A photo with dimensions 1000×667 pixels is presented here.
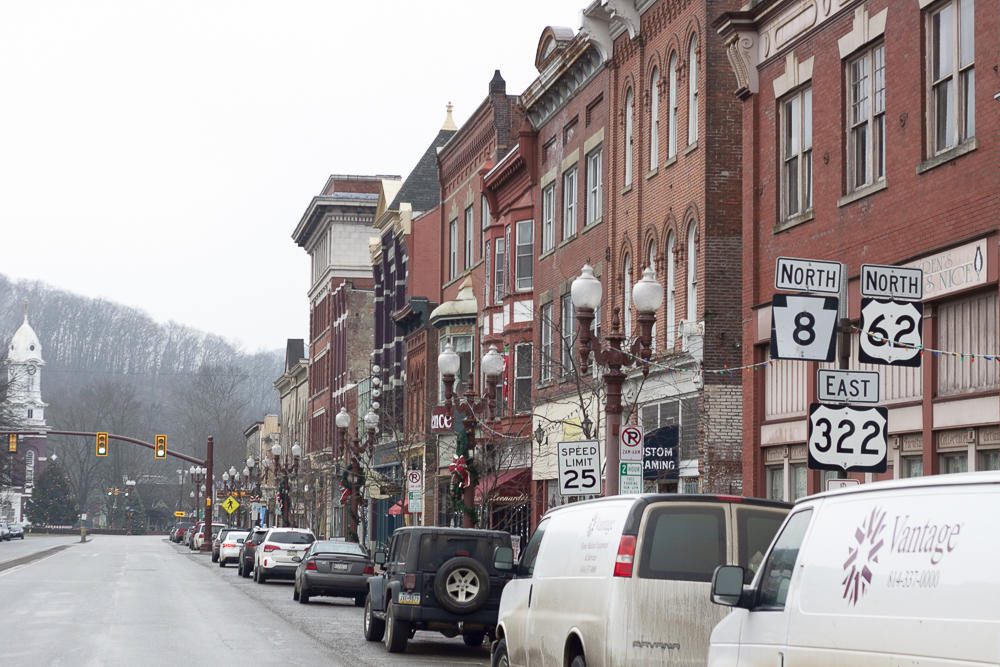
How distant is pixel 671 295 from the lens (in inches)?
1138

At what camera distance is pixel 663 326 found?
29.2 m

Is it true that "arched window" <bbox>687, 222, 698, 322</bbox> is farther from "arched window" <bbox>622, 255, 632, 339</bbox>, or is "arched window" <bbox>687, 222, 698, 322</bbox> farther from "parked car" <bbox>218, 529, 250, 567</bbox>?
"parked car" <bbox>218, 529, 250, 567</bbox>

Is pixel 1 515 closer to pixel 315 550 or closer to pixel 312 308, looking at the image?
pixel 312 308

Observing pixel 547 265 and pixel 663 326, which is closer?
pixel 663 326

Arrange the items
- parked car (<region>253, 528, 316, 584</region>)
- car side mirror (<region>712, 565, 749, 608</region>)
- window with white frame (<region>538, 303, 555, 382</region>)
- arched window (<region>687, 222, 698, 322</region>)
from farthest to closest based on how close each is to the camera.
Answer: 1. parked car (<region>253, 528, 316, 584</region>)
2. window with white frame (<region>538, 303, 555, 382</region>)
3. arched window (<region>687, 222, 698, 322</region>)
4. car side mirror (<region>712, 565, 749, 608</region>)

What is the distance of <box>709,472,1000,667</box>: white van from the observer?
6328mm

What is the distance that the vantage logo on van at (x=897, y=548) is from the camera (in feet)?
21.7

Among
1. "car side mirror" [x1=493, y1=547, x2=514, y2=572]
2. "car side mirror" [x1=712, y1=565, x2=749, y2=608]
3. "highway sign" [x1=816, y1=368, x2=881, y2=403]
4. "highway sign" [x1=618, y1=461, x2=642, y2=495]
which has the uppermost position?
"highway sign" [x1=816, y1=368, x2=881, y2=403]

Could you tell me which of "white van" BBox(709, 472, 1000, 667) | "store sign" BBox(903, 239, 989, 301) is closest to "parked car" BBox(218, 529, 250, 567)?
"store sign" BBox(903, 239, 989, 301)

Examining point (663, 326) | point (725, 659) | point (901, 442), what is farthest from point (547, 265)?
point (725, 659)

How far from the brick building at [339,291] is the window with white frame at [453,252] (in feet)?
80.5

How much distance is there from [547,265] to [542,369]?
106 inches

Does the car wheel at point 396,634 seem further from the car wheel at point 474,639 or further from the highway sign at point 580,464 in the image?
the highway sign at point 580,464

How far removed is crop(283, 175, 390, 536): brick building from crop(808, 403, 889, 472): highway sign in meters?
63.2
